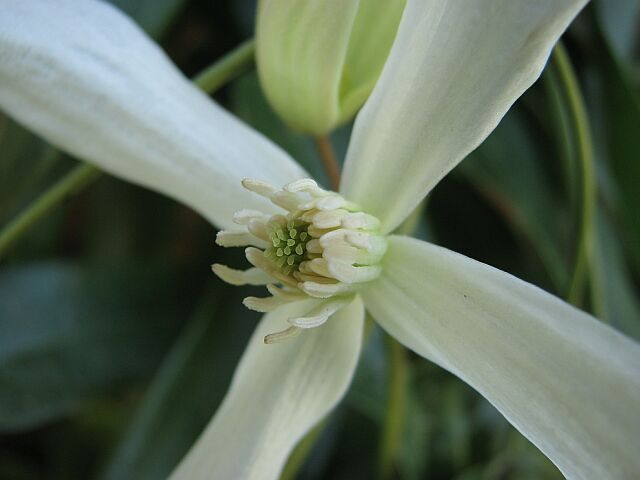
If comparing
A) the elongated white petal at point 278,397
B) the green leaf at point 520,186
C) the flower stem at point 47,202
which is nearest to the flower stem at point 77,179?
the flower stem at point 47,202

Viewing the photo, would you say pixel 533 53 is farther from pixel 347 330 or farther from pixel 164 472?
pixel 164 472

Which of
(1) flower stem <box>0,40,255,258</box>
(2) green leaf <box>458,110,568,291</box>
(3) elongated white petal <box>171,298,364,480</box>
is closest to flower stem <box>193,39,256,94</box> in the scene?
(1) flower stem <box>0,40,255,258</box>

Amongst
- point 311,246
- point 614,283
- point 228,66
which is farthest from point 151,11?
point 614,283

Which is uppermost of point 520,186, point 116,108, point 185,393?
point 116,108

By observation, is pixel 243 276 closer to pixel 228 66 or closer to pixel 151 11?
pixel 228 66

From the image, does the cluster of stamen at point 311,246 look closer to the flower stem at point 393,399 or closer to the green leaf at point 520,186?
the flower stem at point 393,399

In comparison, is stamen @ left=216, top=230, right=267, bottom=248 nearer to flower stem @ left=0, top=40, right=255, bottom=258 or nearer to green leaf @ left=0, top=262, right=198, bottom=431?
flower stem @ left=0, top=40, right=255, bottom=258
